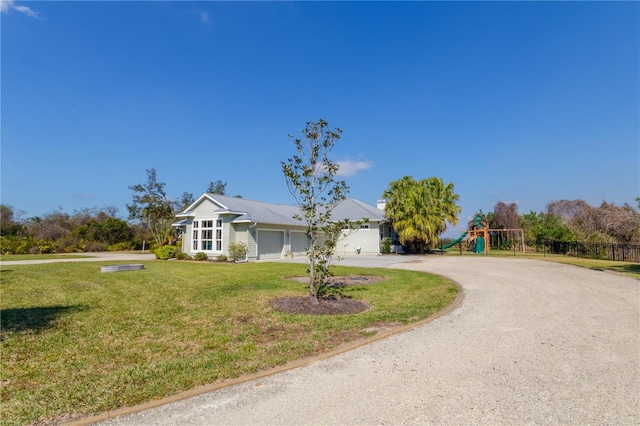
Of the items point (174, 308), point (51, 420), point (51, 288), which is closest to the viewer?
point (51, 420)

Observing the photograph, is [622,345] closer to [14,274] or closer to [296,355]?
[296,355]

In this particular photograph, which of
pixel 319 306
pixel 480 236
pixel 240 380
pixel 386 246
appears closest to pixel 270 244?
pixel 386 246

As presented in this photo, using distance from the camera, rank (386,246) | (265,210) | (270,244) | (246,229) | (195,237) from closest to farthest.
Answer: (246,229), (195,237), (270,244), (265,210), (386,246)

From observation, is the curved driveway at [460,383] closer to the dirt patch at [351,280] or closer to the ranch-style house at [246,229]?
the dirt patch at [351,280]

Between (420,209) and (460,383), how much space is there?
22679mm

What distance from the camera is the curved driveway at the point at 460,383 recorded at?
9.98ft

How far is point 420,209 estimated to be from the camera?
25516mm

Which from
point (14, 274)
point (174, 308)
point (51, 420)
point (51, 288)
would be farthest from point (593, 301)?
point (14, 274)

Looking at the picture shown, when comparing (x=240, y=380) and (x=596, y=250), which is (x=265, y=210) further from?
(x=596, y=250)

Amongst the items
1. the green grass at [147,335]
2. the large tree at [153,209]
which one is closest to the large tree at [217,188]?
the large tree at [153,209]

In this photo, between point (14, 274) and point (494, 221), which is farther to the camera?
point (494, 221)

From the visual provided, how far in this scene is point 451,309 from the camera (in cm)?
730

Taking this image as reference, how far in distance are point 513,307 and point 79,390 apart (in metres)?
7.80

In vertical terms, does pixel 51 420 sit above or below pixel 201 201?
below
